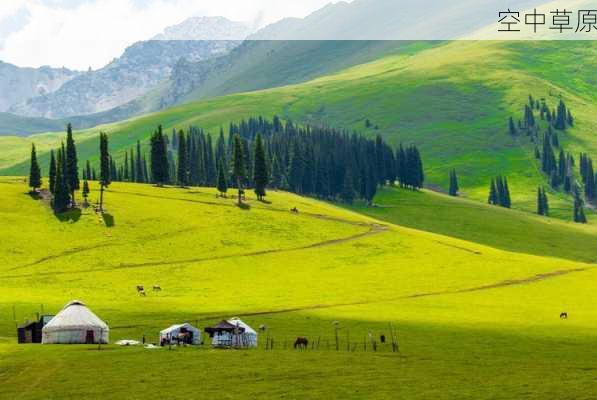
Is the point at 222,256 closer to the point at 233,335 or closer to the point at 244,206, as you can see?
the point at 244,206

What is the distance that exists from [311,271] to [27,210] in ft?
189

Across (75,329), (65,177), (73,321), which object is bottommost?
(75,329)

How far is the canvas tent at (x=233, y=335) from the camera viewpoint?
272 feet

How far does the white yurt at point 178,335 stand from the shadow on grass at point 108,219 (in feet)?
247

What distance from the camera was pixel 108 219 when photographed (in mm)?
158875

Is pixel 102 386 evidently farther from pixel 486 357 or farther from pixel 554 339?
pixel 554 339

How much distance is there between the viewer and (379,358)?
7331 cm

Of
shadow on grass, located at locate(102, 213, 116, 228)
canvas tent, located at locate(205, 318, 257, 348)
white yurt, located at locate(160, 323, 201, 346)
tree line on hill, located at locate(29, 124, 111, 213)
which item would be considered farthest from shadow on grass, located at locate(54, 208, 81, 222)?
canvas tent, located at locate(205, 318, 257, 348)

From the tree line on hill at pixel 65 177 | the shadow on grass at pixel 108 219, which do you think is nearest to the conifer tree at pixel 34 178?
the tree line on hill at pixel 65 177

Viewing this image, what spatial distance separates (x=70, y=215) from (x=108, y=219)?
6.97 meters

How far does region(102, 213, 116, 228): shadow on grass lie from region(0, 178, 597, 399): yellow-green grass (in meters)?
0.38

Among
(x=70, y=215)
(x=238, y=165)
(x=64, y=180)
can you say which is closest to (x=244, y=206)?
(x=238, y=165)

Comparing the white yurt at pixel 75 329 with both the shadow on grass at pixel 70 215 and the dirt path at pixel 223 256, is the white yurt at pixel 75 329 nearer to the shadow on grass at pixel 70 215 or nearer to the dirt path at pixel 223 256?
the dirt path at pixel 223 256

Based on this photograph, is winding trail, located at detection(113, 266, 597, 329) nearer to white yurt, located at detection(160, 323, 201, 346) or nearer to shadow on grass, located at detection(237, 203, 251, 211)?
white yurt, located at detection(160, 323, 201, 346)
